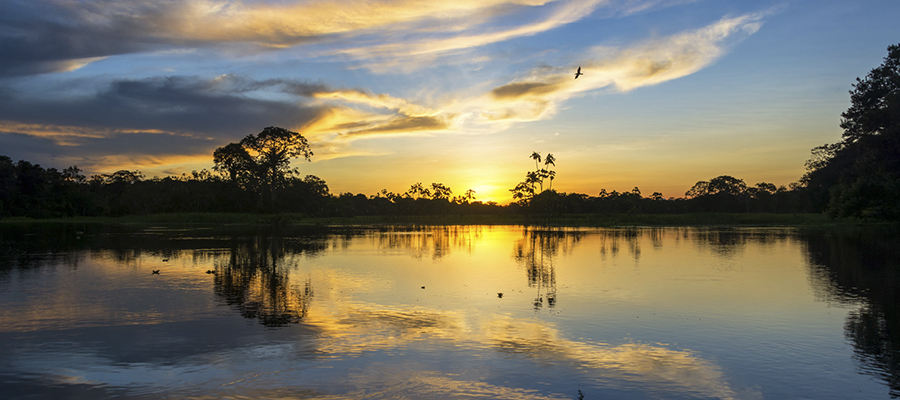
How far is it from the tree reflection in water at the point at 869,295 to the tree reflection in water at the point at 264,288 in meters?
13.1

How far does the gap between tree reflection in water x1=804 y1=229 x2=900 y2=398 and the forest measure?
12.5m

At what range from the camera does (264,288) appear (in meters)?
19.5

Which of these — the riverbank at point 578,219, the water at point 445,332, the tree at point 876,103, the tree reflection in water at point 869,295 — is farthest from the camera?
the riverbank at point 578,219

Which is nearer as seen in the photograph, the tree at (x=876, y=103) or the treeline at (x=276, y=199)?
the tree at (x=876, y=103)

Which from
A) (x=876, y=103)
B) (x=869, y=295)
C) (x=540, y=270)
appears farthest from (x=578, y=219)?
(x=869, y=295)

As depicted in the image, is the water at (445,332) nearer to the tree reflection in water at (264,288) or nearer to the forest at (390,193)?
the tree reflection in water at (264,288)

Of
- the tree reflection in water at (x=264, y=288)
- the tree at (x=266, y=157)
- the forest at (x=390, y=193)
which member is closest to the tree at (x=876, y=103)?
the forest at (x=390, y=193)

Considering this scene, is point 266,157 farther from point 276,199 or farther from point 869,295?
point 869,295

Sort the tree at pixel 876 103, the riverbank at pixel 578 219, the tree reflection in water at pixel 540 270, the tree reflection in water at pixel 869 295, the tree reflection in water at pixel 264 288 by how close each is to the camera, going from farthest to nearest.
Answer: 1. the riverbank at pixel 578 219
2. the tree at pixel 876 103
3. the tree reflection in water at pixel 540 270
4. the tree reflection in water at pixel 264 288
5. the tree reflection in water at pixel 869 295

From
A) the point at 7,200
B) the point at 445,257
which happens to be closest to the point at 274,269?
the point at 445,257

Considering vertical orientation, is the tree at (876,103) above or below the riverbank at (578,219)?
above

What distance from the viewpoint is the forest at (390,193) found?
→ 44.2 m

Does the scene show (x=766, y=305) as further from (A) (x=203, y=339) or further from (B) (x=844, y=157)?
(B) (x=844, y=157)

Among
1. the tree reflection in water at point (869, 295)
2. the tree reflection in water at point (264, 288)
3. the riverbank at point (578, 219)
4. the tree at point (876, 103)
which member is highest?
the tree at point (876, 103)
